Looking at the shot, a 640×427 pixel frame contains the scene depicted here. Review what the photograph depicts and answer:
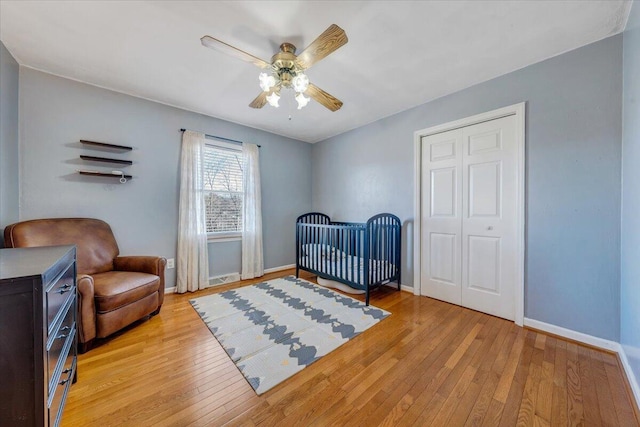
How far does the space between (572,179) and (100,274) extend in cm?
416

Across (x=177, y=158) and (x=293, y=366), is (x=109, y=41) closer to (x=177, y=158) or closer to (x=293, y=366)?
(x=177, y=158)

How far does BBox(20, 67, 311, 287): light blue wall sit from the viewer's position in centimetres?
212

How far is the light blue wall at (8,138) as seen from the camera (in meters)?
1.79

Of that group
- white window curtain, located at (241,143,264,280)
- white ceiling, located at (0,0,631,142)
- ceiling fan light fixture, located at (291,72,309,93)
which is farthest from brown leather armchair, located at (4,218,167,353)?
ceiling fan light fixture, located at (291,72,309,93)

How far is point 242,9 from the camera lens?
144 cm

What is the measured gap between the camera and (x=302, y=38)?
5.49 feet

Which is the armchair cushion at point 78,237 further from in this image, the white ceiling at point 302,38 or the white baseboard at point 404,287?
the white baseboard at point 404,287

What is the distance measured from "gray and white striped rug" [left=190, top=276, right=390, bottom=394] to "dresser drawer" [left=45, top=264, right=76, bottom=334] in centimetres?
100

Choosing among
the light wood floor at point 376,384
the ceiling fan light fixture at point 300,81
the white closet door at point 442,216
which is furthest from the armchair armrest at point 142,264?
the white closet door at point 442,216

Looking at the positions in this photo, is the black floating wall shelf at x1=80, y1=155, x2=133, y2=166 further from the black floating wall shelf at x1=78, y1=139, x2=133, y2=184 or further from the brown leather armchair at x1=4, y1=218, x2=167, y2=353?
the brown leather armchair at x1=4, y1=218, x2=167, y2=353

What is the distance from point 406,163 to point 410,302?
169cm

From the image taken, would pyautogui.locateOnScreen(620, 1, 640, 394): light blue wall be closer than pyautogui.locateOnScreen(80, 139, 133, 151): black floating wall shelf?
Yes

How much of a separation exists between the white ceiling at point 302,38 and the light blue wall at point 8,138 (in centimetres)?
17

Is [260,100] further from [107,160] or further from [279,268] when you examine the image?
[279,268]
